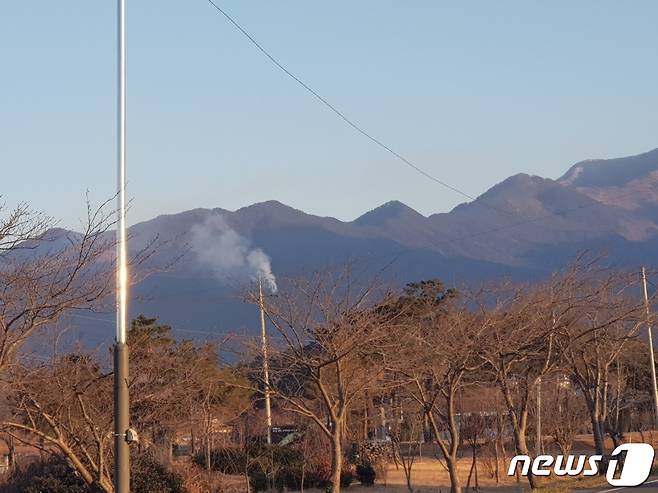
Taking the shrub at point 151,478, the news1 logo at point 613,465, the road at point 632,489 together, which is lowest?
the road at point 632,489

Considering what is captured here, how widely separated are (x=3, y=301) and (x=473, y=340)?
1360 centimetres

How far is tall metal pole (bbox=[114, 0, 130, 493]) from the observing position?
1251cm

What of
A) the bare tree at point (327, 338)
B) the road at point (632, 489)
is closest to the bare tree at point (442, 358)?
the bare tree at point (327, 338)

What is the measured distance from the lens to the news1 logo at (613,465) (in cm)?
2734

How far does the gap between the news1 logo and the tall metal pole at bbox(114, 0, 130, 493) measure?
1519 centimetres

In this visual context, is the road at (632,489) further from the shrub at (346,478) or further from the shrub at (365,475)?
the shrub at (365,475)

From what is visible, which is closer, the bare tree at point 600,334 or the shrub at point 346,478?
the bare tree at point 600,334

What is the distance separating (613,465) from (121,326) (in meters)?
21.3

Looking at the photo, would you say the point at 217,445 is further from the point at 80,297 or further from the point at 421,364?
the point at 80,297

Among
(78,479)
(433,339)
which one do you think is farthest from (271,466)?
(78,479)

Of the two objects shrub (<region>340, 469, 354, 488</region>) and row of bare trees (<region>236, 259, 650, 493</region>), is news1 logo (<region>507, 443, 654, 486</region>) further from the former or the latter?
shrub (<region>340, 469, 354, 488</region>)

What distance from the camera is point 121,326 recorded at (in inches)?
507

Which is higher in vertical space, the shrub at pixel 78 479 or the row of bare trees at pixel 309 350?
the row of bare trees at pixel 309 350

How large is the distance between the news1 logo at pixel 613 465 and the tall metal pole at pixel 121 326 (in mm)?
15193
